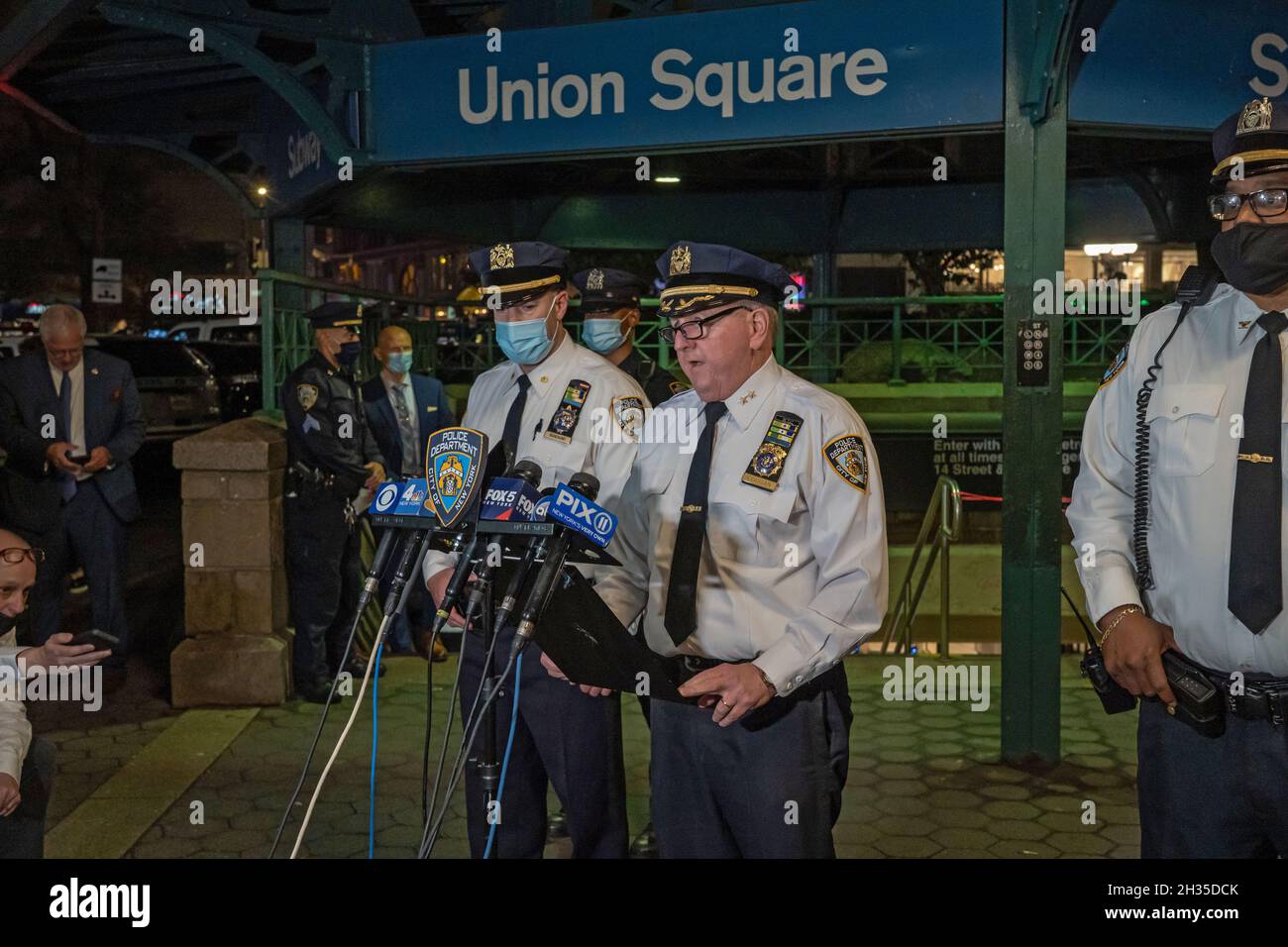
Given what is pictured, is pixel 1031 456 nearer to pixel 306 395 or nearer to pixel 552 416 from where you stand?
pixel 552 416

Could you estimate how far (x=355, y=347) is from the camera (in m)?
7.38

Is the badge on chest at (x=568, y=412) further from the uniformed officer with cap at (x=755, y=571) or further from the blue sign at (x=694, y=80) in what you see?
the blue sign at (x=694, y=80)

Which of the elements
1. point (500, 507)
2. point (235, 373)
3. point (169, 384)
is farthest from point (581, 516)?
point (235, 373)

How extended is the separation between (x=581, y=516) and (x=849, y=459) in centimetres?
72

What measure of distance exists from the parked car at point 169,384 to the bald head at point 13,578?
11740mm

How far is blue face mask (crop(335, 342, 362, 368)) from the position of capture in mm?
7309

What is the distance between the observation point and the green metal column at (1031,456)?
18.8 feet

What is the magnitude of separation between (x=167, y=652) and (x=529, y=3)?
435 cm

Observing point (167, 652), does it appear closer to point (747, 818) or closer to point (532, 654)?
point (532, 654)

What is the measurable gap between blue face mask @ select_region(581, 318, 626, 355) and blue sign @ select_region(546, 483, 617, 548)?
10.7 feet

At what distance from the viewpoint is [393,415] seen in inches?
316

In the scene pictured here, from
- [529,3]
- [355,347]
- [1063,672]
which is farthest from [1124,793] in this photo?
[529,3]

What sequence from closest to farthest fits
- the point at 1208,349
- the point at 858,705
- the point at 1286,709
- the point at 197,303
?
1. the point at 1286,709
2. the point at 1208,349
3. the point at 197,303
4. the point at 858,705
